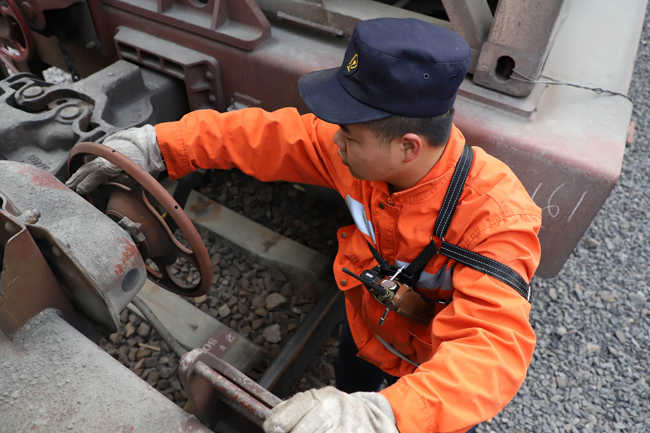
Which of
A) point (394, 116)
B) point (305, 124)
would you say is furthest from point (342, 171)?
point (394, 116)

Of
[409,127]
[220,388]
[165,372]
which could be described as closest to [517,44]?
[409,127]

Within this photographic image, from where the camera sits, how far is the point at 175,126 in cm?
185

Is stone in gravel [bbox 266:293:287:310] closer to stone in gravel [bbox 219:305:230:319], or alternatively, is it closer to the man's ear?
stone in gravel [bbox 219:305:230:319]

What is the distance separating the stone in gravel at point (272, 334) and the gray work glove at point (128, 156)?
4.17 ft

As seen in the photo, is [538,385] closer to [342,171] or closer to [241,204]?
[342,171]

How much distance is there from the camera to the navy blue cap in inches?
50.0

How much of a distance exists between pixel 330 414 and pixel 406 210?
725 millimetres

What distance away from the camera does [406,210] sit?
1.54 meters

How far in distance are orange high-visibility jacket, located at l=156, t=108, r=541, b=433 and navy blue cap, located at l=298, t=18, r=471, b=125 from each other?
0.87 ft

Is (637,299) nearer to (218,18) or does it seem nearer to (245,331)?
(245,331)

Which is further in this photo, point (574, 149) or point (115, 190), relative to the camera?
point (574, 149)

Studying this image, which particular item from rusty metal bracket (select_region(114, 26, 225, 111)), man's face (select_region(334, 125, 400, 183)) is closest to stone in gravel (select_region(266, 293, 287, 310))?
rusty metal bracket (select_region(114, 26, 225, 111))

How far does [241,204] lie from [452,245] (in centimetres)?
229

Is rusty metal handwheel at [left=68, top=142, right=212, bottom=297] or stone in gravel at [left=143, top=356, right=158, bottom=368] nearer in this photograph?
rusty metal handwheel at [left=68, top=142, right=212, bottom=297]
